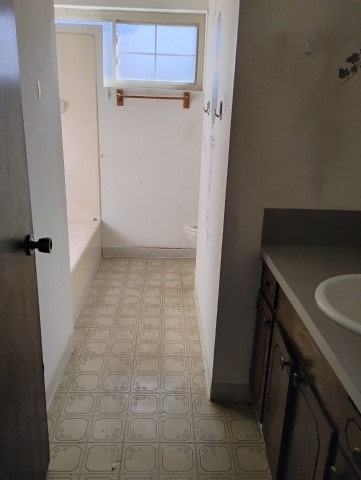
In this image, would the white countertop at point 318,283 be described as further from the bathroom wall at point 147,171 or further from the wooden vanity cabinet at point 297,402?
the bathroom wall at point 147,171

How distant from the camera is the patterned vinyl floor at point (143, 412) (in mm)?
1611

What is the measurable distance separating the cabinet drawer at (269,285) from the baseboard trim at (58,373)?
113 centimetres

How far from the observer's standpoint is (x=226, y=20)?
5.97ft

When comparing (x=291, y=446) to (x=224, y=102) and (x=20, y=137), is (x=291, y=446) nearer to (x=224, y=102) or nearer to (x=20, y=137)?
(x=20, y=137)

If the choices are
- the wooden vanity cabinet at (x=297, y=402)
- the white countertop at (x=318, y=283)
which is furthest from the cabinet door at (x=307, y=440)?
the white countertop at (x=318, y=283)

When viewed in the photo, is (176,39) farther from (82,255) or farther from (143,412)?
(143,412)

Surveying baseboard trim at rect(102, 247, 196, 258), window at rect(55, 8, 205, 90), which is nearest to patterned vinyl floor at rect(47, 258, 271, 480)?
baseboard trim at rect(102, 247, 196, 258)

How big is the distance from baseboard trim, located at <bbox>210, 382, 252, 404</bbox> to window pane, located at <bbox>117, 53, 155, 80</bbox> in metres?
Answer: 2.65

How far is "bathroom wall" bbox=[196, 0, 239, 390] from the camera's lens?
1.70 metres

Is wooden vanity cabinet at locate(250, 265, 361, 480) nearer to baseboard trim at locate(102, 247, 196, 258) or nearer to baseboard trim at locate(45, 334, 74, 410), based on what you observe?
baseboard trim at locate(45, 334, 74, 410)

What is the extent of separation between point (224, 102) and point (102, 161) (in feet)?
6.49

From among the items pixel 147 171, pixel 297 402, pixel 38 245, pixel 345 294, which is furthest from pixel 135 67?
pixel 297 402

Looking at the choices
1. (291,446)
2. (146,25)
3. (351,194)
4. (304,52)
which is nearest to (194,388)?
(291,446)

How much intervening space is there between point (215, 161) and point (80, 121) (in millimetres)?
1845
